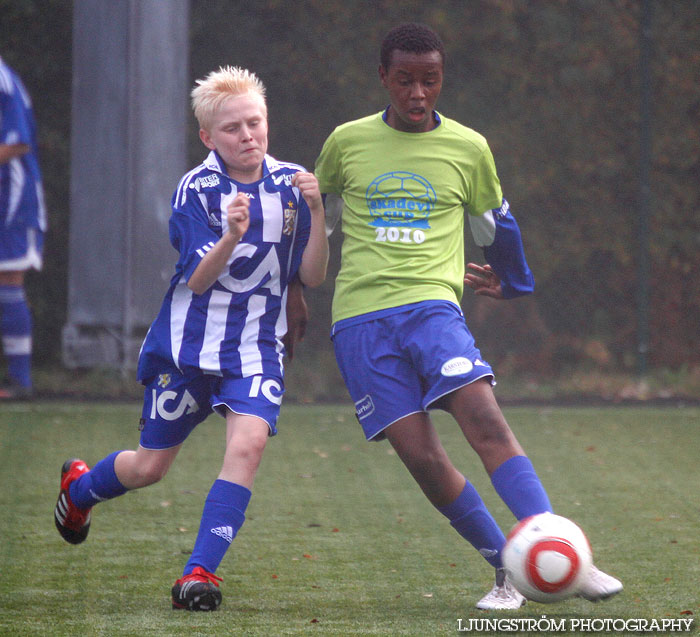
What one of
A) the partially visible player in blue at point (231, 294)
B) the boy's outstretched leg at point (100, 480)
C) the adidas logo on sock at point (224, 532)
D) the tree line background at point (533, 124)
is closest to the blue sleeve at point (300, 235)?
the partially visible player in blue at point (231, 294)

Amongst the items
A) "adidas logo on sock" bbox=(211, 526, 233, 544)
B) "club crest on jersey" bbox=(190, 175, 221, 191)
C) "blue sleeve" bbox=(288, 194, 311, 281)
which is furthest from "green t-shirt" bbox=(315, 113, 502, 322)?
"adidas logo on sock" bbox=(211, 526, 233, 544)

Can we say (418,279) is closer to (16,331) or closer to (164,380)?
(164,380)

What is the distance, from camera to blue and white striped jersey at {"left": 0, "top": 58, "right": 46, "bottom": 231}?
7.40 meters

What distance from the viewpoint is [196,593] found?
3236 mm

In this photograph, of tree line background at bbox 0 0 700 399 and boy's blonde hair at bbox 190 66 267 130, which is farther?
tree line background at bbox 0 0 700 399

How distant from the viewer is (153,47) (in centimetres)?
808

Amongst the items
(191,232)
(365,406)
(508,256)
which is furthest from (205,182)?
(508,256)

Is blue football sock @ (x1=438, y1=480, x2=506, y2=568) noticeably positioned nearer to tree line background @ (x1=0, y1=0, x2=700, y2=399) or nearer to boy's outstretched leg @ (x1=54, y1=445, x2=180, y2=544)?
boy's outstretched leg @ (x1=54, y1=445, x2=180, y2=544)

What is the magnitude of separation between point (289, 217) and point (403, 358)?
0.56m

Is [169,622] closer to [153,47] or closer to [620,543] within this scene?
[620,543]

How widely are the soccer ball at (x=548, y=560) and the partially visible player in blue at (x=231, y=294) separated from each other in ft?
2.64

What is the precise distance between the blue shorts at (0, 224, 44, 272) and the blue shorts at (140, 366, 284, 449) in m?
4.07

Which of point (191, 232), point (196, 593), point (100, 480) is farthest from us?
point (100, 480)
